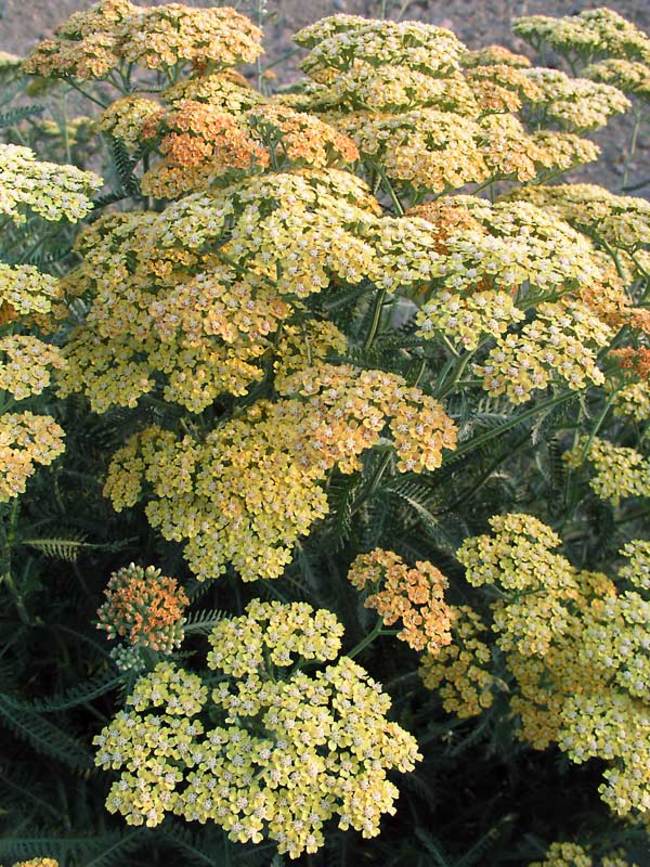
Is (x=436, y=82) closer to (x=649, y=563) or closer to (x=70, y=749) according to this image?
(x=649, y=563)

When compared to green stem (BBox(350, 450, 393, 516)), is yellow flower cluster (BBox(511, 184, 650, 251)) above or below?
above

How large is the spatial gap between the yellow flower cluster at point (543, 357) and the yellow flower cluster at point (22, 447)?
4.57ft

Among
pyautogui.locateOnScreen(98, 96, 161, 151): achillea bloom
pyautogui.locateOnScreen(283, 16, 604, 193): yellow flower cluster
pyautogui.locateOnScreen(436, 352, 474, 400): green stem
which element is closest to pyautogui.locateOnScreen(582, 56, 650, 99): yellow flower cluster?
pyautogui.locateOnScreen(283, 16, 604, 193): yellow flower cluster

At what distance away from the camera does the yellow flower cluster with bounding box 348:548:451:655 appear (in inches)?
111

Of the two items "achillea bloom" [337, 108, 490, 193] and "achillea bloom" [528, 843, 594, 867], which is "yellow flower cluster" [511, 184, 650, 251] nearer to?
"achillea bloom" [337, 108, 490, 193]

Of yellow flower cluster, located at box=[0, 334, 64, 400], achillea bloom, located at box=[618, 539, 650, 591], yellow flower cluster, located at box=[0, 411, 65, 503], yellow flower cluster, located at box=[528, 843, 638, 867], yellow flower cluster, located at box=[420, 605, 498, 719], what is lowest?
yellow flower cluster, located at box=[528, 843, 638, 867]

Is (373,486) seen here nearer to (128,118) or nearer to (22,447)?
(22,447)

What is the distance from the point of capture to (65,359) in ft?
10.1

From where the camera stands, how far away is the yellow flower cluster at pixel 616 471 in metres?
3.37

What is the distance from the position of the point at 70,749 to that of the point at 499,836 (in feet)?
5.57

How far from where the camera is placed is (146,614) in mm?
2635

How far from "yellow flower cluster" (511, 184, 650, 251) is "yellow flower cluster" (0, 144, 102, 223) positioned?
193 centimetres

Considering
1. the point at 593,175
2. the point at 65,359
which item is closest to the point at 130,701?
the point at 65,359

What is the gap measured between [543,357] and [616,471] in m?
0.85
